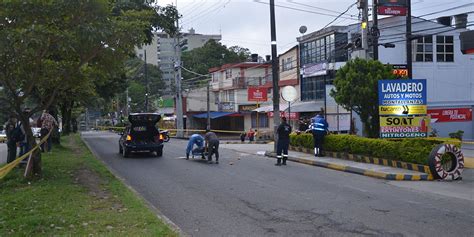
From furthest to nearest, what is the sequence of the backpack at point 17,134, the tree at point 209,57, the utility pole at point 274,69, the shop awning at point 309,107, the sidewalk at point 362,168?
the tree at point 209,57 < the shop awning at point 309,107 < the utility pole at point 274,69 < the backpack at point 17,134 < the sidewalk at point 362,168

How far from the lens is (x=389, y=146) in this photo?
1578 cm

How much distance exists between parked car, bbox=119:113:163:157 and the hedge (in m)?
7.25

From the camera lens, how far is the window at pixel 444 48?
35.9 meters

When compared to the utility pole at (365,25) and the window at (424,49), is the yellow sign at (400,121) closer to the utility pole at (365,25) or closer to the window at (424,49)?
the utility pole at (365,25)

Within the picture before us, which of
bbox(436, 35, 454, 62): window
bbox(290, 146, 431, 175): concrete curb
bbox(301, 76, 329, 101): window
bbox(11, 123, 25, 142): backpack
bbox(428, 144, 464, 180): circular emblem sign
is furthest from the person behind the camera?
bbox(301, 76, 329, 101): window

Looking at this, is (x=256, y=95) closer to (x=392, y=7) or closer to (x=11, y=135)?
(x=392, y=7)

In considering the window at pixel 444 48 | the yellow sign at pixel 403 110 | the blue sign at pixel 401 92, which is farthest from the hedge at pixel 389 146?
the window at pixel 444 48

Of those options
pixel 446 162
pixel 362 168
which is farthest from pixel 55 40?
pixel 446 162

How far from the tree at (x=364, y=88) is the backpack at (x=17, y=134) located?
11033mm

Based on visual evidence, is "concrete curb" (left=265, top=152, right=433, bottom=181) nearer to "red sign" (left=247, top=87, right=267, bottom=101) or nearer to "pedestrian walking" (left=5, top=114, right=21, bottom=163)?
"pedestrian walking" (left=5, top=114, right=21, bottom=163)

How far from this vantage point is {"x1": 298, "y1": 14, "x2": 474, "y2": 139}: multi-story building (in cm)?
3459

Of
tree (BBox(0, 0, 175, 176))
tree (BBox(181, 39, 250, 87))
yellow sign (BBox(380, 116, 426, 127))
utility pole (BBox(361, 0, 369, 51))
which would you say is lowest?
yellow sign (BBox(380, 116, 426, 127))

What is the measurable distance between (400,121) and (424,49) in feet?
68.7

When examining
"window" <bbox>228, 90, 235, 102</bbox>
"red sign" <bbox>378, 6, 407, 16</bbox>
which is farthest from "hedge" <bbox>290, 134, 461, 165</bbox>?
"window" <bbox>228, 90, 235, 102</bbox>
